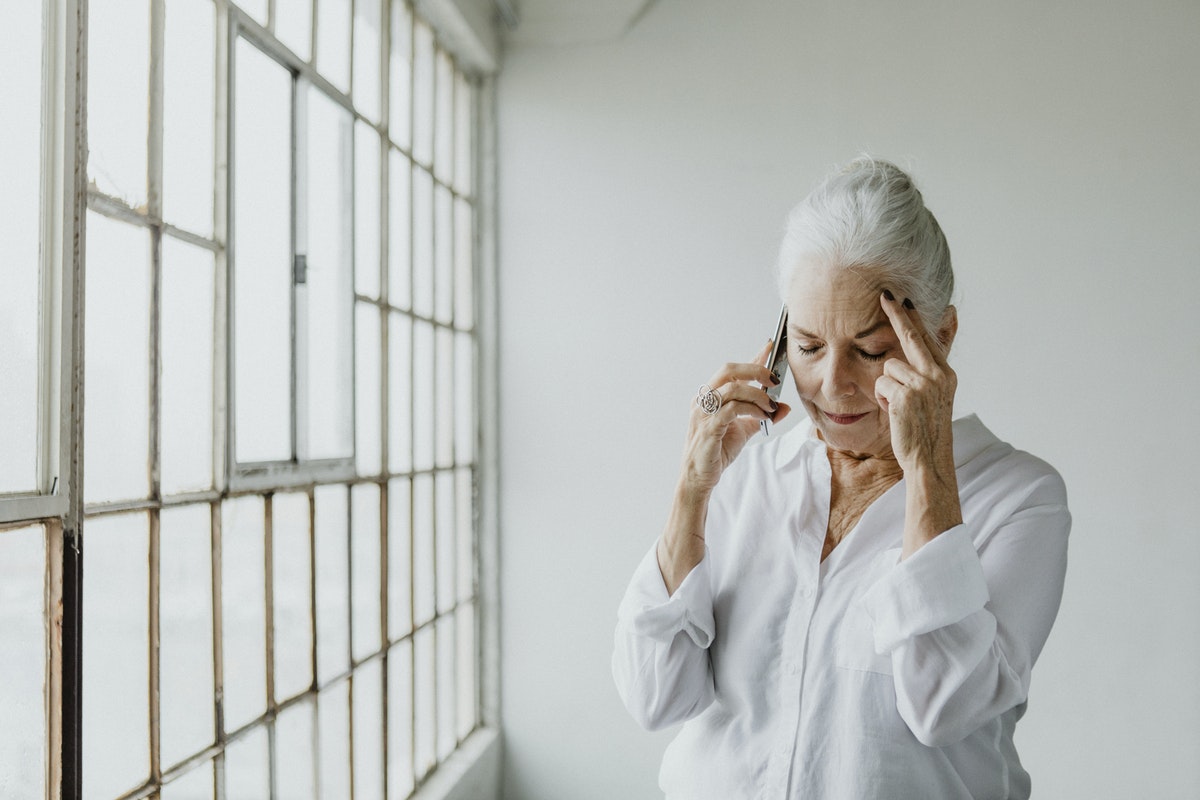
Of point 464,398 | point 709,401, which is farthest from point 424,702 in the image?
point 709,401

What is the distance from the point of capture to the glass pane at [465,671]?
321 cm

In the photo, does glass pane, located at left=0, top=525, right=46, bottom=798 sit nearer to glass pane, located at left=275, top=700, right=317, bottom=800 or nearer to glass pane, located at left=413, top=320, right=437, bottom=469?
glass pane, located at left=275, top=700, right=317, bottom=800

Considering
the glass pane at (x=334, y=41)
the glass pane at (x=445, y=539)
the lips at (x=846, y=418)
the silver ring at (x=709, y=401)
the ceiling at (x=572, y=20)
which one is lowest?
the glass pane at (x=445, y=539)

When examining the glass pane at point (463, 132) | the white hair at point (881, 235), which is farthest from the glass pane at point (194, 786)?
the glass pane at point (463, 132)

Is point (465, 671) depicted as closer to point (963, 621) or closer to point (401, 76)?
point (401, 76)

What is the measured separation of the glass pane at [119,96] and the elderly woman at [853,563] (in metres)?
0.95

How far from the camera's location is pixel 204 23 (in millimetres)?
1700

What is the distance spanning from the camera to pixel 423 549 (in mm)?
2877

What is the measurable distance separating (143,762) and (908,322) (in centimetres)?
132

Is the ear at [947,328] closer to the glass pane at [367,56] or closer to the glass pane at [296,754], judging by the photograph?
the glass pane at [296,754]

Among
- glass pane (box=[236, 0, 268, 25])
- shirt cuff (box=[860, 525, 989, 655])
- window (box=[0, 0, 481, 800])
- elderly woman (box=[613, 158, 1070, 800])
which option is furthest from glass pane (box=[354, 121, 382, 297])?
shirt cuff (box=[860, 525, 989, 655])

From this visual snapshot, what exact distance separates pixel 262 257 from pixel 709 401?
3.05 ft

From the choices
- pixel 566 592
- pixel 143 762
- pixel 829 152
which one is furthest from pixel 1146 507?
pixel 143 762

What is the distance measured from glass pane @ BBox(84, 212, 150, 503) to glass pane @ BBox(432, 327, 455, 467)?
4.94ft
